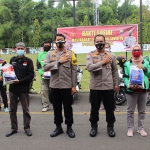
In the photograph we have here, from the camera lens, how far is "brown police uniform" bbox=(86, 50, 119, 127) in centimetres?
461

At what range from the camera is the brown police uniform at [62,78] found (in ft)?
15.5

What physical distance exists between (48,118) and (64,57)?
204cm

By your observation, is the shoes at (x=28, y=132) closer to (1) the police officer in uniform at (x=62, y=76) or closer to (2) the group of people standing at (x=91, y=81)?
(2) the group of people standing at (x=91, y=81)

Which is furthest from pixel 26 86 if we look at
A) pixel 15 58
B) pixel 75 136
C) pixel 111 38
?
pixel 111 38

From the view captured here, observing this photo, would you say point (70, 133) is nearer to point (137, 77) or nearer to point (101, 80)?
point (101, 80)

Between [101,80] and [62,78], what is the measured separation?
0.74 metres

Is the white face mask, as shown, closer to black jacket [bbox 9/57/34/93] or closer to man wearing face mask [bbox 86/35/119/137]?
black jacket [bbox 9/57/34/93]

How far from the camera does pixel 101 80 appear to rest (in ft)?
15.2

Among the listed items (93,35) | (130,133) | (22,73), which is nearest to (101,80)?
(130,133)

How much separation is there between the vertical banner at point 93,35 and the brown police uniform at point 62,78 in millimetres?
6214

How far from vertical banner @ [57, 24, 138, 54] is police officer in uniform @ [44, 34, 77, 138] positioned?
20.3 ft

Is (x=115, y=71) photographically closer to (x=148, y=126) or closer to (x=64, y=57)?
(x=64, y=57)

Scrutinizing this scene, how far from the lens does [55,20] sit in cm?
6775

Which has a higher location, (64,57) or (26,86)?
(64,57)
